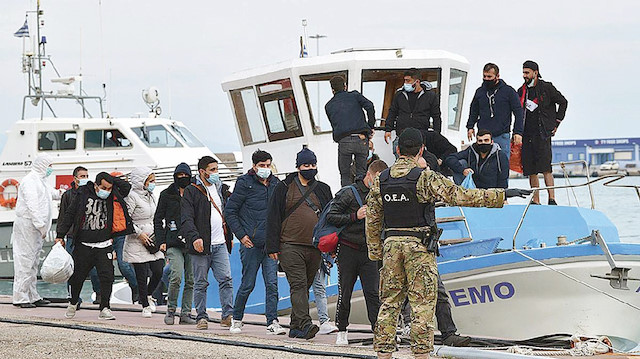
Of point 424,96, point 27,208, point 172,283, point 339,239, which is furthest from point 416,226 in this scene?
point 27,208

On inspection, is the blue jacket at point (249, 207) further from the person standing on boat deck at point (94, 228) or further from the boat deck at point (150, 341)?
the person standing on boat deck at point (94, 228)

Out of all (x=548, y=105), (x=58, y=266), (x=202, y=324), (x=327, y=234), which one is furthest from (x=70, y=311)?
(x=548, y=105)

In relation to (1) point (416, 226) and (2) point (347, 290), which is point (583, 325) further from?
(1) point (416, 226)

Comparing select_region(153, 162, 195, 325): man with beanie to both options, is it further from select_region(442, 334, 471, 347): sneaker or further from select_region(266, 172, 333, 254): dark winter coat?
select_region(442, 334, 471, 347): sneaker

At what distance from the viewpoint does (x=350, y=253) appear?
332 inches

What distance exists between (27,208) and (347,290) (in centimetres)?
470

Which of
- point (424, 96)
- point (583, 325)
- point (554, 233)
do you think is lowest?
point (583, 325)

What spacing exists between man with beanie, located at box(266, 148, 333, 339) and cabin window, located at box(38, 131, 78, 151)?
15.5m

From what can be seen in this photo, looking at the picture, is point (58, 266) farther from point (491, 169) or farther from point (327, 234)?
point (491, 169)

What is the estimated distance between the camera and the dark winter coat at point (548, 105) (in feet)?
38.1

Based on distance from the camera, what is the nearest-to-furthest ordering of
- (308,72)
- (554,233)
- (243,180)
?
(243,180), (554,233), (308,72)

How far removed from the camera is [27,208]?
37.6 ft

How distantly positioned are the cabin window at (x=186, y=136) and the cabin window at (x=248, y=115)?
10.8 metres

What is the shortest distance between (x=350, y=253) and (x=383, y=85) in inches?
198
